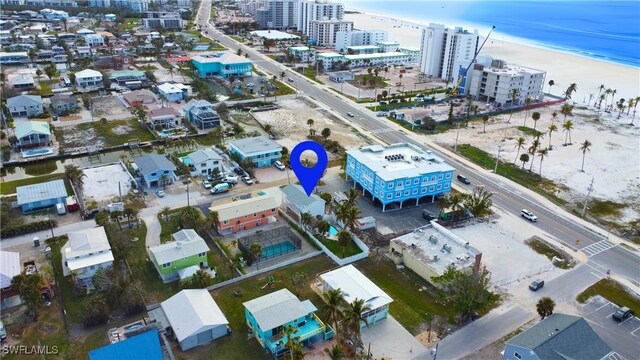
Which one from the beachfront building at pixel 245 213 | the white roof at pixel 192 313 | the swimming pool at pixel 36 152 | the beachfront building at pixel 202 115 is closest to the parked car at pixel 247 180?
the beachfront building at pixel 245 213

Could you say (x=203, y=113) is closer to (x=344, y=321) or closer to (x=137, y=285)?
(x=137, y=285)

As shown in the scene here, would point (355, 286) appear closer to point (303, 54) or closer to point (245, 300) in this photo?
point (245, 300)

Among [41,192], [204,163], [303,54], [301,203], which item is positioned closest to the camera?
[301,203]

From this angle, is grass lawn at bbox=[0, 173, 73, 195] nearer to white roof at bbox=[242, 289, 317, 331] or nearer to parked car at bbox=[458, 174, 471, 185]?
white roof at bbox=[242, 289, 317, 331]

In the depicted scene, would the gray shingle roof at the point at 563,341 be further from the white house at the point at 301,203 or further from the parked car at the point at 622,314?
the white house at the point at 301,203

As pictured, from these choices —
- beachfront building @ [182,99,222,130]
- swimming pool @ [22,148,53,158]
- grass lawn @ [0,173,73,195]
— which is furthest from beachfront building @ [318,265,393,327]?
swimming pool @ [22,148,53,158]

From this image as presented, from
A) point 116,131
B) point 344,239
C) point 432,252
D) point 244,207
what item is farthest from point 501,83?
point 116,131
